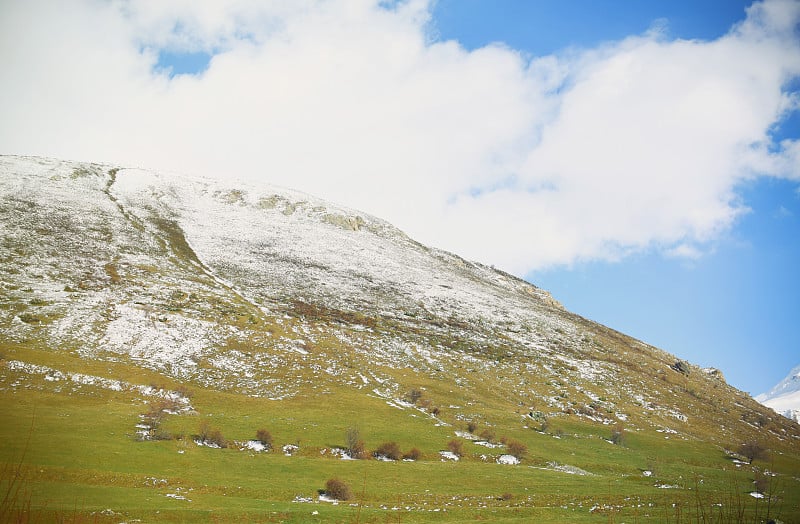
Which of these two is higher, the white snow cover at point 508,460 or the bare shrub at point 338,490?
the white snow cover at point 508,460

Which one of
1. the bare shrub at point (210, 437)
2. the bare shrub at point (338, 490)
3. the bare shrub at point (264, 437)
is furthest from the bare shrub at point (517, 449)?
the bare shrub at point (210, 437)

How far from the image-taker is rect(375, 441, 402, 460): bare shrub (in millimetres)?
45609

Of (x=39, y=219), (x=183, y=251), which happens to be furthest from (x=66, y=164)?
(x=183, y=251)

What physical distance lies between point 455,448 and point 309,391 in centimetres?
2123

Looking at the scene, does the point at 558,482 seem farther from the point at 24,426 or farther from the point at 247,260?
the point at 247,260

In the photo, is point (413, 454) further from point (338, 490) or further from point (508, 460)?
point (338, 490)

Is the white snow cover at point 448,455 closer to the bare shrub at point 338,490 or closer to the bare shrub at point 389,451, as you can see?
the bare shrub at point 389,451

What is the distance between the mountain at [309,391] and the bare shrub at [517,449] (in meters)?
0.16

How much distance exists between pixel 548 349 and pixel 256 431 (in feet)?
209

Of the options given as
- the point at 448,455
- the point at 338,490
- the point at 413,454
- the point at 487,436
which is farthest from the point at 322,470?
the point at 487,436

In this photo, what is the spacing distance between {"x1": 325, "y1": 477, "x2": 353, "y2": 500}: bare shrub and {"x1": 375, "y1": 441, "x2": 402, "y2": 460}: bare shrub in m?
12.1

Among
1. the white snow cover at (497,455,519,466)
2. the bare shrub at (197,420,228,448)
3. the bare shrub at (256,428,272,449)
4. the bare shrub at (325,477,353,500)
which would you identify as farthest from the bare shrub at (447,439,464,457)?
the bare shrub at (197,420,228,448)

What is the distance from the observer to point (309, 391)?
61.0m

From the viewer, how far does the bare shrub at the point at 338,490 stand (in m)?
33.1
